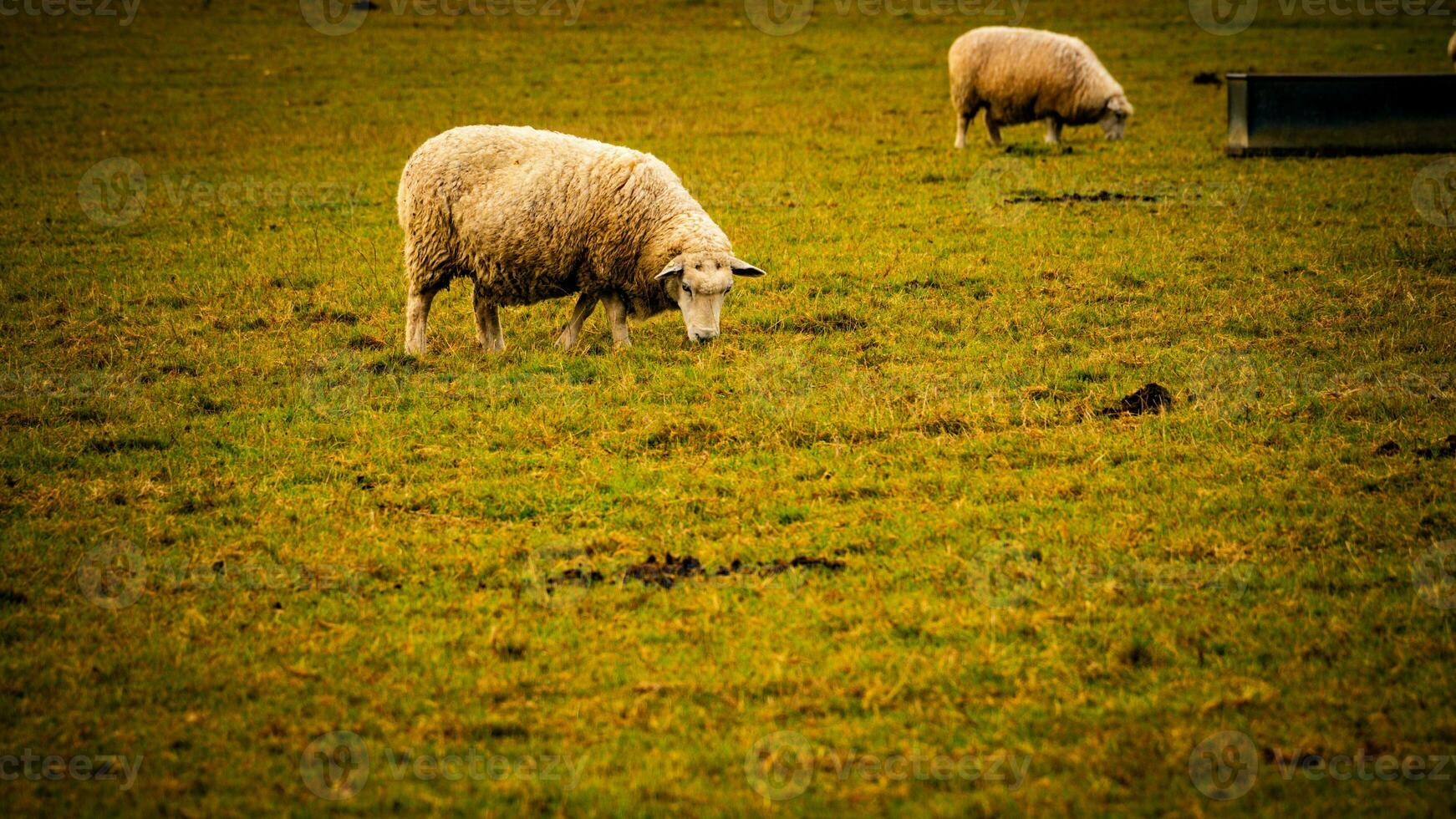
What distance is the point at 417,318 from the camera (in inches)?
405

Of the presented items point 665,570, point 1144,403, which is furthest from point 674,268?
point 665,570

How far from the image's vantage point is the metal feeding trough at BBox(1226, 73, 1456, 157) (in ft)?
58.8

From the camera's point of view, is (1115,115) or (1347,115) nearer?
(1347,115)

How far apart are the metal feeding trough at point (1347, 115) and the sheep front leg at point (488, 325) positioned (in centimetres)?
1287

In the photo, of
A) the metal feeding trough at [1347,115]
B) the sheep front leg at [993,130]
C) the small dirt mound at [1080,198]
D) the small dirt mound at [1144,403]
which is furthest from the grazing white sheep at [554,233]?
the sheep front leg at [993,130]

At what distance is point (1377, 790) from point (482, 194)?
305 inches

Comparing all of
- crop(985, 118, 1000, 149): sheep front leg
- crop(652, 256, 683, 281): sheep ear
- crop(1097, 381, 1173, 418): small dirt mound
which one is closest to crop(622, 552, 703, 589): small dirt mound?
crop(1097, 381, 1173, 418): small dirt mound

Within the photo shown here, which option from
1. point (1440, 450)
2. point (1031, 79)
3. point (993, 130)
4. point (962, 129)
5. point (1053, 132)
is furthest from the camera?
point (993, 130)

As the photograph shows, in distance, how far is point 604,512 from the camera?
6.78m

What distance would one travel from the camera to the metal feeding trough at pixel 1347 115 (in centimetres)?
1792

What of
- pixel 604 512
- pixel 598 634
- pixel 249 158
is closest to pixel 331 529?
pixel 604 512

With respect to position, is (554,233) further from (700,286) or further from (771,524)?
(771,524)

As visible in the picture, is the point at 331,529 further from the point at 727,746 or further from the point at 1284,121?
the point at 1284,121

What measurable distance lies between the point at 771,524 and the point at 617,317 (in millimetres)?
4089
